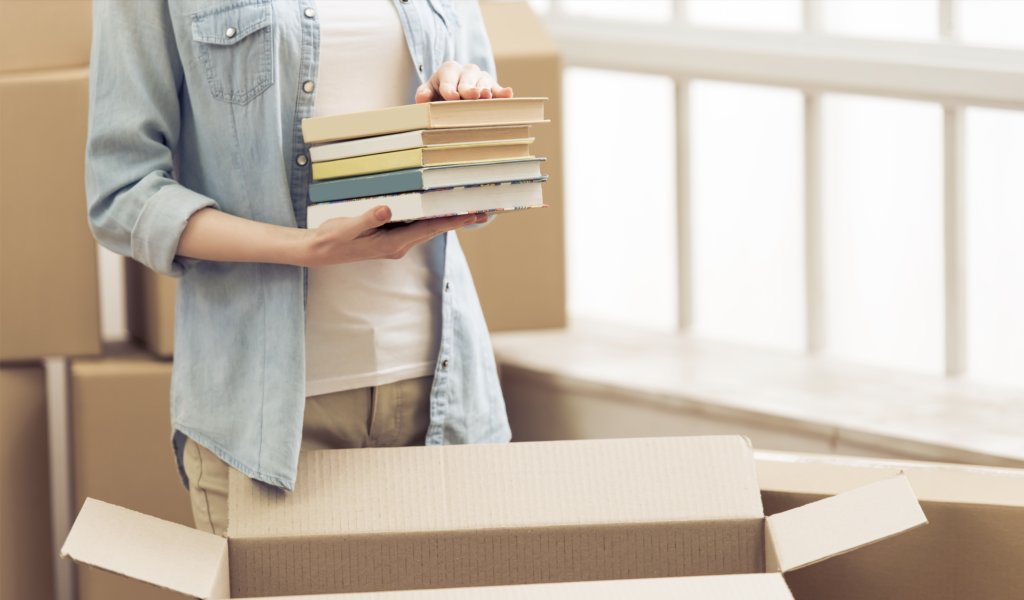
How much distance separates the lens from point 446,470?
735 millimetres

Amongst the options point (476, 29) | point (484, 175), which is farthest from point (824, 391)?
point (484, 175)

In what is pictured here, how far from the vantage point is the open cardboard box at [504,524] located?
699mm

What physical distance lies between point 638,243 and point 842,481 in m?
1.25

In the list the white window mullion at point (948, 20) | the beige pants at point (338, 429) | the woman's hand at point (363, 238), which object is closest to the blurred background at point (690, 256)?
the white window mullion at point (948, 20)

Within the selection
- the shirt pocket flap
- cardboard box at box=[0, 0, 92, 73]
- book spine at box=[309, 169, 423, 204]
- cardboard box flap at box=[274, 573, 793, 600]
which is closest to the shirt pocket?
the shirt pocket flap

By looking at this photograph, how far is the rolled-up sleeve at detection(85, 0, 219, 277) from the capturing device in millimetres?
750

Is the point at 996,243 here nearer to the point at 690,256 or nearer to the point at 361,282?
the point at 690,256

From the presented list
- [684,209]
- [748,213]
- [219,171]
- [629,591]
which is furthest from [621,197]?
[629,591]

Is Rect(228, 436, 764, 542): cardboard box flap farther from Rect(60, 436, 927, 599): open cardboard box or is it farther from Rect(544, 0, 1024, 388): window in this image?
Rect(544, 0, 1024, 388): window

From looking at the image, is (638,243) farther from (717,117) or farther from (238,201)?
(238,201)

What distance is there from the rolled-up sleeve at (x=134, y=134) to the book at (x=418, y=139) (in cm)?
12

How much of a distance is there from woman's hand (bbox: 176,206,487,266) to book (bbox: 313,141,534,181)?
39 millimetres

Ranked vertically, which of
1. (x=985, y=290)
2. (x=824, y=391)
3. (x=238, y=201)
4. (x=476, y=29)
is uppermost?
(x=476, y=29)

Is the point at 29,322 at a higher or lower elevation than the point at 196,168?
lower
